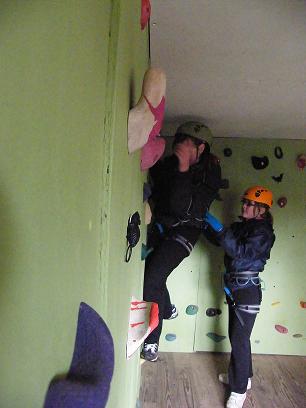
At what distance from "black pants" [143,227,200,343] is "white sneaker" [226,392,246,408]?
0.57 meters

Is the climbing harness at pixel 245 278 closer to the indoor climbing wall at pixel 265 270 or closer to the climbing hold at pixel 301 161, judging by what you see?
the indoor climbing wall at pixel 265 270

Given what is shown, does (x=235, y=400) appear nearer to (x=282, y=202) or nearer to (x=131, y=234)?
(x=282, y=202)

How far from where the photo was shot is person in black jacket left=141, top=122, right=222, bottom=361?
173cm

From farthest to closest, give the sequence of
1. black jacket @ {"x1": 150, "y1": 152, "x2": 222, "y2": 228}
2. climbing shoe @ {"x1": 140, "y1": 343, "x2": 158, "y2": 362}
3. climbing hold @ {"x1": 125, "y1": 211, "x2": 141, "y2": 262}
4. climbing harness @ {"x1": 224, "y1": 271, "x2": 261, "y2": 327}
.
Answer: climbing harness @ {"x1": 224, "y1": 271, "x2": 261, "y2": 327} < climbing shoe @ {"x1": 140, "y1": 343, "x2": 158, "y2": 362} < black jacket @ {"x1": 150, "y1": 152, "x2": 222, "y2": 228} < climbing hold @ {"x1": 125, "y1": 211, "x2": 141, "y2": 262}

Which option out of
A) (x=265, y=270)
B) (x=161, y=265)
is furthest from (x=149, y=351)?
(x=265, y=270)

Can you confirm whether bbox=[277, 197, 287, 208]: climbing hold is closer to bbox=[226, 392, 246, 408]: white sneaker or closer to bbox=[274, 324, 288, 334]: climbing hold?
bbox=[274, 324, 288, 334]: climbing hold

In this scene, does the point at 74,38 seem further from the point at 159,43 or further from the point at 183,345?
the point at 183,345

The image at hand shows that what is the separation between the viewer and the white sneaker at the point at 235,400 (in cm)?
187

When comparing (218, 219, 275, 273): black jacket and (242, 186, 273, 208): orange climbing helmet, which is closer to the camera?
(218, 219, 275, 273): black jacket

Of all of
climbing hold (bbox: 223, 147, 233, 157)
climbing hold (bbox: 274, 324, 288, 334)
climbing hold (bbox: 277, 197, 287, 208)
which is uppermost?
climbing hold (bbox: 223, 147, 233, 157)

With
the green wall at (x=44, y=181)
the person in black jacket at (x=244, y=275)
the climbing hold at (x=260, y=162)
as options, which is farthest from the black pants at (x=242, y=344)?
the green wall at (x=44, y=181)

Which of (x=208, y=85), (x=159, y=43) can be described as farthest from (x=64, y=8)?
(x=208, y=85)

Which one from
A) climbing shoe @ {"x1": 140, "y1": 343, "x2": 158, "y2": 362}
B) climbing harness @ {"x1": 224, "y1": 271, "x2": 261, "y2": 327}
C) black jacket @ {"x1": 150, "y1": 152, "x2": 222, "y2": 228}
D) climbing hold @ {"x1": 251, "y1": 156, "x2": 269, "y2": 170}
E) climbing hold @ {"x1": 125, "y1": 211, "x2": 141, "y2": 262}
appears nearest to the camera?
climbing hold @ {"x1": 125, "y1": 211, "x2": 141, "y2": 262}

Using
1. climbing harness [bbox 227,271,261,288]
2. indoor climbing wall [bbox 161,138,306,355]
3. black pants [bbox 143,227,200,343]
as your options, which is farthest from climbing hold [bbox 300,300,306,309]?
black pants [bbox 143,227,200,343]
